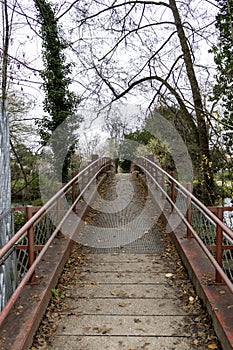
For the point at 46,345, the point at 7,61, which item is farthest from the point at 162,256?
the point at 7,61

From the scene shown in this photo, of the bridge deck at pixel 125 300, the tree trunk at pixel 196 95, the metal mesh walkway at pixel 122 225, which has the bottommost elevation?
the bridge deck at pixel 125 300

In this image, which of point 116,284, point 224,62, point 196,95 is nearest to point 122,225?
point 116,284

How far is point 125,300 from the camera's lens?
4215 mm

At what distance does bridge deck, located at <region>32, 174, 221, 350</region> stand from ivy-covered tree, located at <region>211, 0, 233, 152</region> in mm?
3647

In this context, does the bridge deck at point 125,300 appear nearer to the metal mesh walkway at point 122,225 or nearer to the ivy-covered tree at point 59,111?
the metal mesh walkway at point 122,225

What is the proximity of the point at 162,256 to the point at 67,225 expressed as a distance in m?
1.74

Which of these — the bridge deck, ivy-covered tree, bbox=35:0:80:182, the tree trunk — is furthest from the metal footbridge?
ivy-covered tree, bbox=35:0:80:182

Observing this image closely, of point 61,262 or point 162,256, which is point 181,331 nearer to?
point 61,262

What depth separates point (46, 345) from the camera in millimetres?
3312

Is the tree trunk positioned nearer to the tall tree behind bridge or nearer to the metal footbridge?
the metal footbridge

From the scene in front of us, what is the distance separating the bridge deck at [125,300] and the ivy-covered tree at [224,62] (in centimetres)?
365

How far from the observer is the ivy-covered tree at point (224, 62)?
8.80 m

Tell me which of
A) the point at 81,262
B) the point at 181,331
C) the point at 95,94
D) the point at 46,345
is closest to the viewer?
the point at 46,345

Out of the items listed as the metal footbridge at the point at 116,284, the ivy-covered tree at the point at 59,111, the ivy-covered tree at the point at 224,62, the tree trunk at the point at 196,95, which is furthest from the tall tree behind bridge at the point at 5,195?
the ivy-covered tree at the point at 59,111
